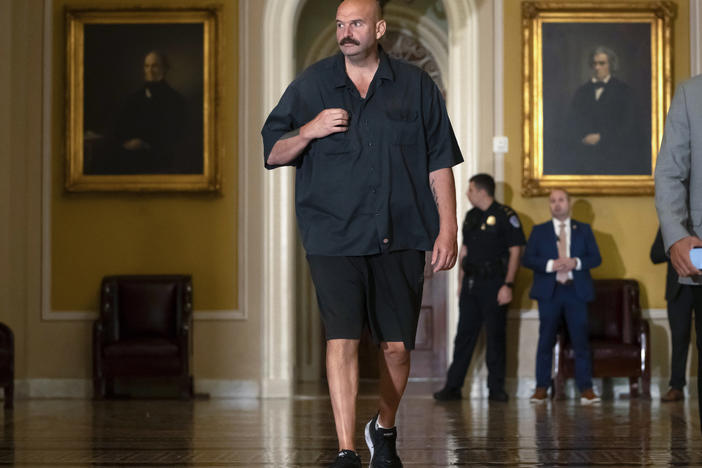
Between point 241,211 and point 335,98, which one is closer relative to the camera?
point 335,98

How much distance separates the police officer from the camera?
8.10 metres

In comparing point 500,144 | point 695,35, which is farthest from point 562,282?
point 695,35

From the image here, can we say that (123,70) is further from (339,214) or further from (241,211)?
(339,214)

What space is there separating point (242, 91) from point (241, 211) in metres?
0.96

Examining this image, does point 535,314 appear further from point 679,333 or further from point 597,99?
point 597,99

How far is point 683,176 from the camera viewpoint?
3627 millimetres

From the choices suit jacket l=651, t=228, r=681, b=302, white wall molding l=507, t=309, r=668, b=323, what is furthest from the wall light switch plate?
suit jacket l=651, t=228, r=681, b=302

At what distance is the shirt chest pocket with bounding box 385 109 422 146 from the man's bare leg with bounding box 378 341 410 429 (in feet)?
2.26

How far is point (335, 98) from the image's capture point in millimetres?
3670

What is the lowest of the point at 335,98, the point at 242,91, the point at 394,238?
the point at 394,238

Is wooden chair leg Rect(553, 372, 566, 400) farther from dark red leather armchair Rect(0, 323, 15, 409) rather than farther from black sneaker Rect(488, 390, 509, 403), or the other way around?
dark red leather armchair Rect(0, 323, 15, 409)

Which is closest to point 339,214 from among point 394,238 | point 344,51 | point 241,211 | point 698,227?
point 394,238

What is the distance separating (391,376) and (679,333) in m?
4.80

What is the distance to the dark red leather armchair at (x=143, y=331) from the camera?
26.8ft
